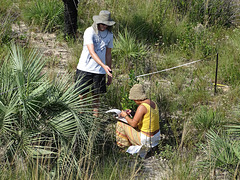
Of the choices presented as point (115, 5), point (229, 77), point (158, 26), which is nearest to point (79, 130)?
point (229, 77)

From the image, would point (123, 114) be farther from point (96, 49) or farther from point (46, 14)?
point (46, 14)

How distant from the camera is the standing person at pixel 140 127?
4852 mm

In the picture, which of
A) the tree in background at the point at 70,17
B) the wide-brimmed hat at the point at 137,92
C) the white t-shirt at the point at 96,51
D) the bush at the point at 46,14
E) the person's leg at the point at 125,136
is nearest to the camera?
the wide-brimmed hat at the point at 137,92

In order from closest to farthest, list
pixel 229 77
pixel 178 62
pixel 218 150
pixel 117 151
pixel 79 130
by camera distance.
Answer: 1. pixel 79 130
2. pixel 218 150
3. pixel 117 151
4. pixel 229 77
5. pixel 178 62

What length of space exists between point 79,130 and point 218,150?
65.4 inches

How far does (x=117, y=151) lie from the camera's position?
16.4 ft

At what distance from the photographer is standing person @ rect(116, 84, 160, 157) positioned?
15.9 ft

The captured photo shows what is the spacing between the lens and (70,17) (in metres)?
7.89

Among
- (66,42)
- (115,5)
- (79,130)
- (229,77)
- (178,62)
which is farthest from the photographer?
(115,5)

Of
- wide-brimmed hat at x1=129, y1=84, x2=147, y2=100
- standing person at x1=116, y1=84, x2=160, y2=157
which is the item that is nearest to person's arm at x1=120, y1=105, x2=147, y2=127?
standing person at x1=116, y1=84, x2=160, y2=157

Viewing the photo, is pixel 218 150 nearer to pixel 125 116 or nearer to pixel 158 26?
pixel 125 116

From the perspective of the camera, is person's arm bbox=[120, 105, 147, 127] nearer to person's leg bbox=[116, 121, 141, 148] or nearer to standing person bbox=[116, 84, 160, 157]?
standing person bbox=[116, 84, 160, 157]

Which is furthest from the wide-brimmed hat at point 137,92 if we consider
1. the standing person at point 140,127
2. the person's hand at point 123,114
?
the person's hand at point 123,114

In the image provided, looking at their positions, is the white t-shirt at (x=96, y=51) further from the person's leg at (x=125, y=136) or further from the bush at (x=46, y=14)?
the bush at (x=46, y=14)
